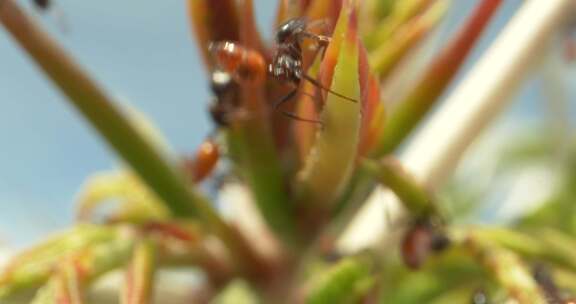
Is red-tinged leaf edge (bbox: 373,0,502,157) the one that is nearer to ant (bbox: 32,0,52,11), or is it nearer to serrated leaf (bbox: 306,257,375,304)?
serrated leaf (bbox: 306,257,375,304)

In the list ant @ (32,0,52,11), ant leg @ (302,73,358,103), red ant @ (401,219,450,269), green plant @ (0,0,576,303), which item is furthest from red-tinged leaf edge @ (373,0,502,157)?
ant @ (32,0,52,11)

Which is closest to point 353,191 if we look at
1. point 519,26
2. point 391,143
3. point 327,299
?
point 391,143

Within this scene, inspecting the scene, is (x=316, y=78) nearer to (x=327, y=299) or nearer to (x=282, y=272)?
(x=327, y=299)

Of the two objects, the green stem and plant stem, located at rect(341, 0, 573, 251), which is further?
plant stem, located at rect(341, 0, 573, 251)

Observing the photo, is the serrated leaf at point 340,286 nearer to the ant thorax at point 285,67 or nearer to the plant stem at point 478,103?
the ant thorax at point 285,67

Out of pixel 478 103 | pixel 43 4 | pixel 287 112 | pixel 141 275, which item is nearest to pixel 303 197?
pixel 287 112

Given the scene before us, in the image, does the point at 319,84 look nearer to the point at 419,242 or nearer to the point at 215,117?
the point at 419,242

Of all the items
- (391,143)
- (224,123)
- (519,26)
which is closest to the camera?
(391,143)

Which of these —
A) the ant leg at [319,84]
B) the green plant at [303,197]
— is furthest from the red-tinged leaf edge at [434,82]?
the ant leg at [319,84]
